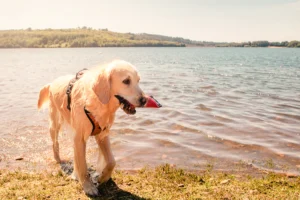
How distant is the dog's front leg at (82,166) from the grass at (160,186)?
0.14 meters

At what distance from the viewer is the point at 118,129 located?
9.44 meters

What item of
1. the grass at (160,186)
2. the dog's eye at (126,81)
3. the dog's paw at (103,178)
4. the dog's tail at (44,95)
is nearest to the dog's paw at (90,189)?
the grass at (160,186)

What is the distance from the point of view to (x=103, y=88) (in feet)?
13.9

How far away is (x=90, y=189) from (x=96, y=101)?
1.60 m

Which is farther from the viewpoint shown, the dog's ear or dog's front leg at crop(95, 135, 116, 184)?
dog's front leg at crop(95, 135, 116, 184)

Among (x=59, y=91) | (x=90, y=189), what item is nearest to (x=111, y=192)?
(x=90, y=189)

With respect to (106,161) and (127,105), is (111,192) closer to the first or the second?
(106,161)

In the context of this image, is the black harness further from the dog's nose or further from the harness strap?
the dog's nose

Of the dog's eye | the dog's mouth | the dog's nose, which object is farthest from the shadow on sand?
the dog's eye

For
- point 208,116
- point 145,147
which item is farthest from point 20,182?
point 208,116

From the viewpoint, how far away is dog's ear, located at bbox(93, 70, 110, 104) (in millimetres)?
4249

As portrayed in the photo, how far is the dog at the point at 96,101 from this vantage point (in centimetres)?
425

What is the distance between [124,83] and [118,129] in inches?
212

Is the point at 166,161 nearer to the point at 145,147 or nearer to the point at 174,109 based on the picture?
the point at 145,147
